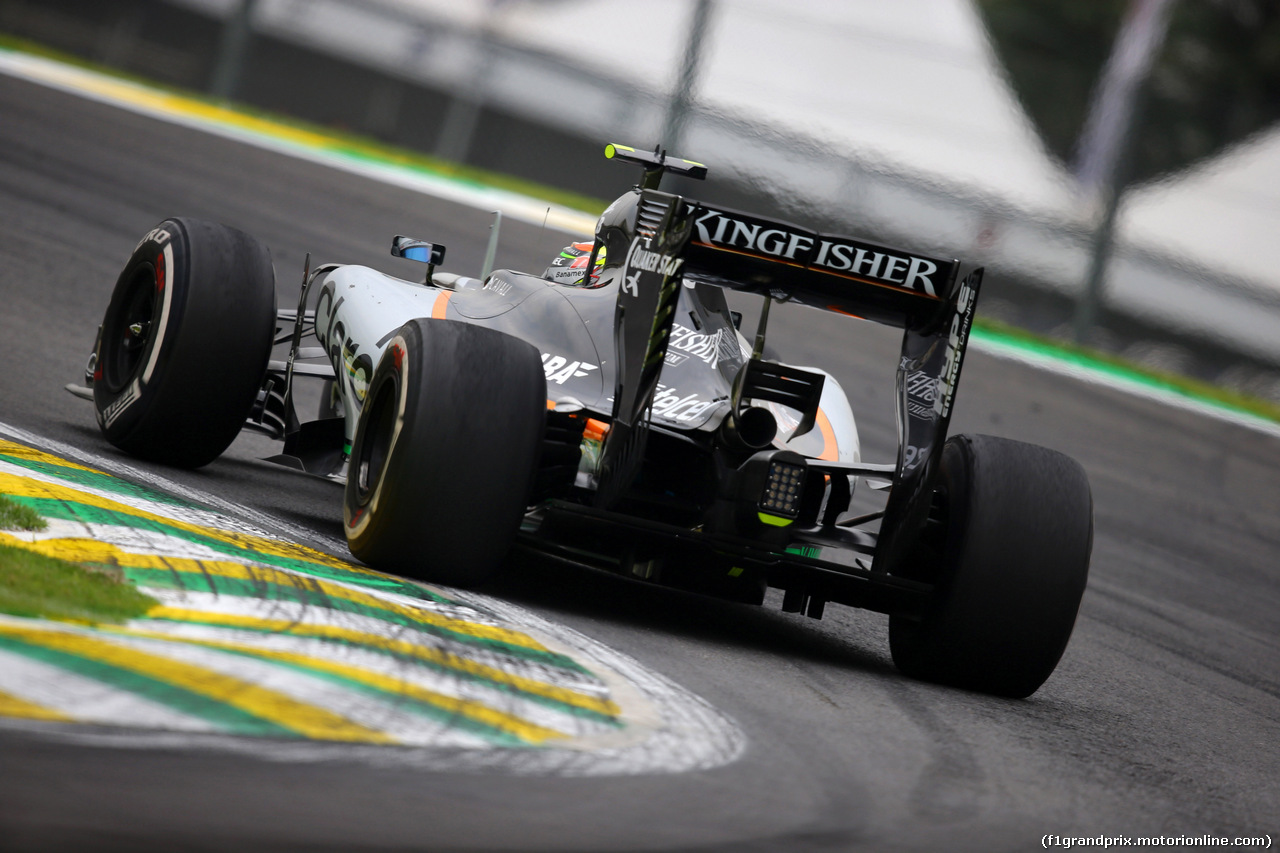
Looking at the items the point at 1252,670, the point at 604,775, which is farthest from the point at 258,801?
the point at 1252,670

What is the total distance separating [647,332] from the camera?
16.4 ft

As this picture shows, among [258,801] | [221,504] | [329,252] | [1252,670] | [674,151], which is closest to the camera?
[258,801]

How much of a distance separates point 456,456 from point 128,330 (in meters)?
2.65

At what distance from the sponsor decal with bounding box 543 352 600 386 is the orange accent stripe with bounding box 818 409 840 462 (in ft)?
3.23

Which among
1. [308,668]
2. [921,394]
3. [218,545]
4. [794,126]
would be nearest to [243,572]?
[218,545]

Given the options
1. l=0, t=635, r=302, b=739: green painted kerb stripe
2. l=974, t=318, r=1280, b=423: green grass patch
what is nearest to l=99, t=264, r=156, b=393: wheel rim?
l=0, t=635, r=302, b=739: green painted kerb stripe

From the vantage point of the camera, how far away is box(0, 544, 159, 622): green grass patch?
10.9 ft

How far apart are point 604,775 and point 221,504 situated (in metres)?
2.99

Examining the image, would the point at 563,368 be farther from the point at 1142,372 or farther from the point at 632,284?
the point at 1142,372

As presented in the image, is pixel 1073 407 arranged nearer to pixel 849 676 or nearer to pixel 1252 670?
pixel 1252 670

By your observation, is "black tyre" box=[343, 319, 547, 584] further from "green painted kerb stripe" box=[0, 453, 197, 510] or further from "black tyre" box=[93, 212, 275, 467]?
"black tyre" box=[93, 212, 275, 467]

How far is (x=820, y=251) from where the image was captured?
5023 mm

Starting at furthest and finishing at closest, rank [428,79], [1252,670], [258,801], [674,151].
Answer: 1. [428,79]
2. [674,151]
3. [1252,670]
4. [258,801]

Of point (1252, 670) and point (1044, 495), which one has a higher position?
point (1044, 495)
